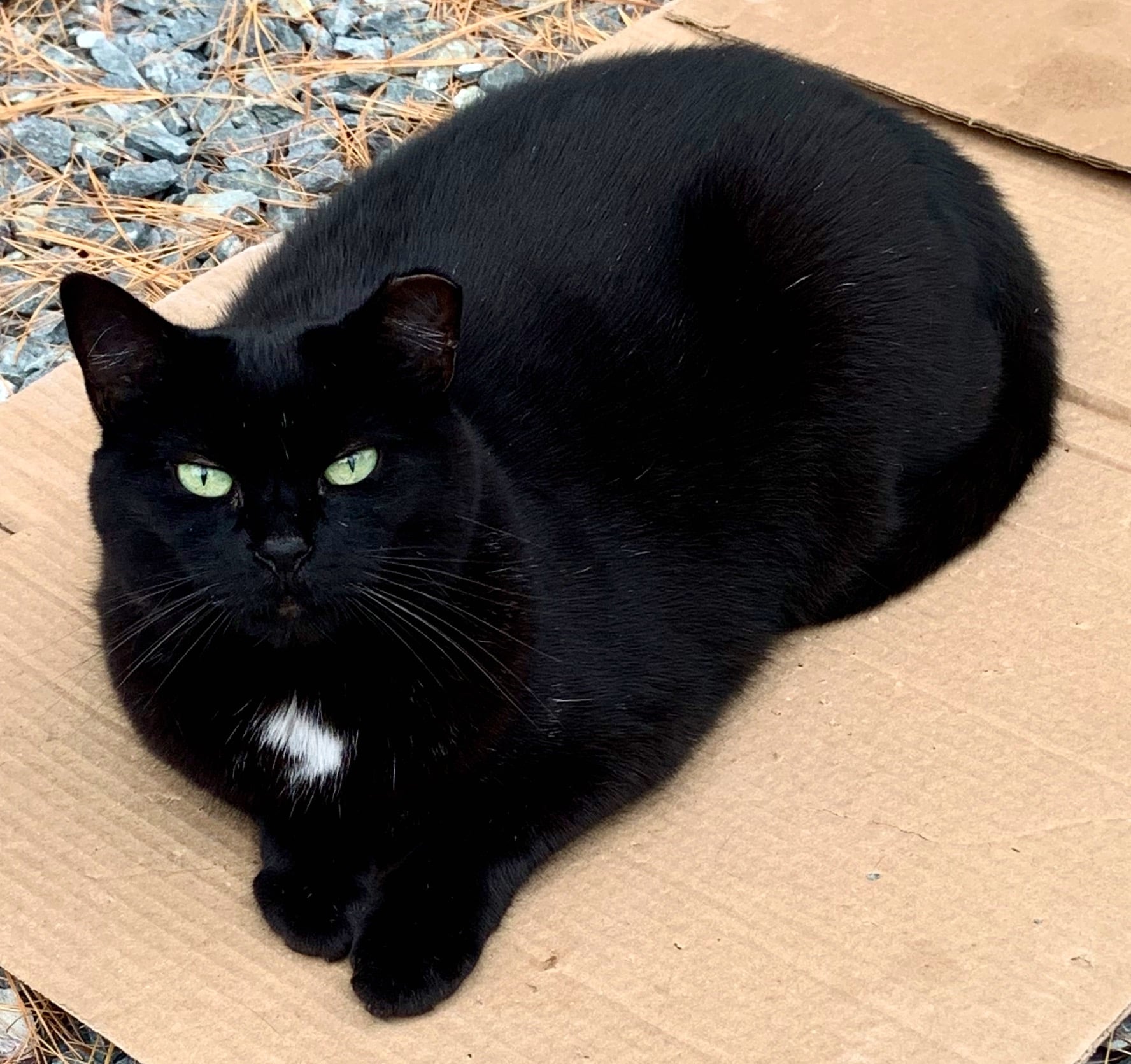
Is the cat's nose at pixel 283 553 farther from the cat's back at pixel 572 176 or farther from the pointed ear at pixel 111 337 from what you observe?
the cat's back at pixel 572 176

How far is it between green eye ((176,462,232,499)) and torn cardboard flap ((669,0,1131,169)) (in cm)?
165

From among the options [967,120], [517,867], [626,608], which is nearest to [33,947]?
[517,867]

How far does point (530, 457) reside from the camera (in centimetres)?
173

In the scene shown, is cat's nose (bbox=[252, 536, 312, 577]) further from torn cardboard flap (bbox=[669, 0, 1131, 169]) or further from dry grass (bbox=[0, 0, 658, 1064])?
torn cardboard flap (bbox=[669, 0, 1131, 169])

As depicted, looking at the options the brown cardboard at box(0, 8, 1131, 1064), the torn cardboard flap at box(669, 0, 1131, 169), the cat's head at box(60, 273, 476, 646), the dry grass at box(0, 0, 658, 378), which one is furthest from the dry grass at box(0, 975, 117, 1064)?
the torn cardboard flap at box(669, 0, 1131, 169)

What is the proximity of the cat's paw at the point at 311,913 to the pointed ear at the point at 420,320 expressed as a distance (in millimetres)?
518

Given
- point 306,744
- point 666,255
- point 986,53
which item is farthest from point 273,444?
point 986,53

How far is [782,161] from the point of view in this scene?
1.94m

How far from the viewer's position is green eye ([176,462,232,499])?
1394 mm

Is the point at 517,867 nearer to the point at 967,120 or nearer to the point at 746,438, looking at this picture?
the point at 746,438

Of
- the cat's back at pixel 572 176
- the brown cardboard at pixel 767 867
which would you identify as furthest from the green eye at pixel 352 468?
the brown cardboard at pixel 767 867

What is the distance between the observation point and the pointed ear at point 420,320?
4.55 ft

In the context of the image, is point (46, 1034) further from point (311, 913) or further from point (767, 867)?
point (767, 867)

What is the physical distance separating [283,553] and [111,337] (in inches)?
9.0
